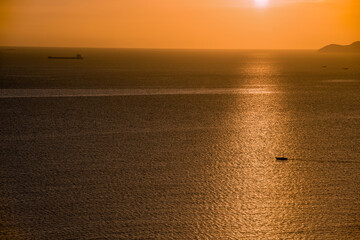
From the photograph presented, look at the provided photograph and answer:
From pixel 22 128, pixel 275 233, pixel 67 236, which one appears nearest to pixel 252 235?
pixel 275 233

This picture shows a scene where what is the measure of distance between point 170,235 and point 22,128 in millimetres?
8046

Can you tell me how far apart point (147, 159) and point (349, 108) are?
10.4 m

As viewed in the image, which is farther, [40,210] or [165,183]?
[165,183]

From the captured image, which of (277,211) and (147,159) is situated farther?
(147,159)

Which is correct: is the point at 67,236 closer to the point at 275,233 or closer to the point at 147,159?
the point at 275,233

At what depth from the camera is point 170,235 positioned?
480cm

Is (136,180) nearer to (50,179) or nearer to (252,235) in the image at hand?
(50,179)

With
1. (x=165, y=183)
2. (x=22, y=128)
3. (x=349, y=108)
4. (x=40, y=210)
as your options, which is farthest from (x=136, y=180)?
(x=349, y=108)

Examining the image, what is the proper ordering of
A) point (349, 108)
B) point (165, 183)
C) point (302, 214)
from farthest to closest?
point (349, 108), point (165, 183), point (302, 214)

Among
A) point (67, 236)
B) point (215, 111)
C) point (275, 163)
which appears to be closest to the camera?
point (67, 236)

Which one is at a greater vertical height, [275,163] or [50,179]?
[275,163]

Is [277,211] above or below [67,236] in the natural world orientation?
above

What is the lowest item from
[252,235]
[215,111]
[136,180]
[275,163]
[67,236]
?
[67,236]

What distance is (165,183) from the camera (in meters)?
6.76
